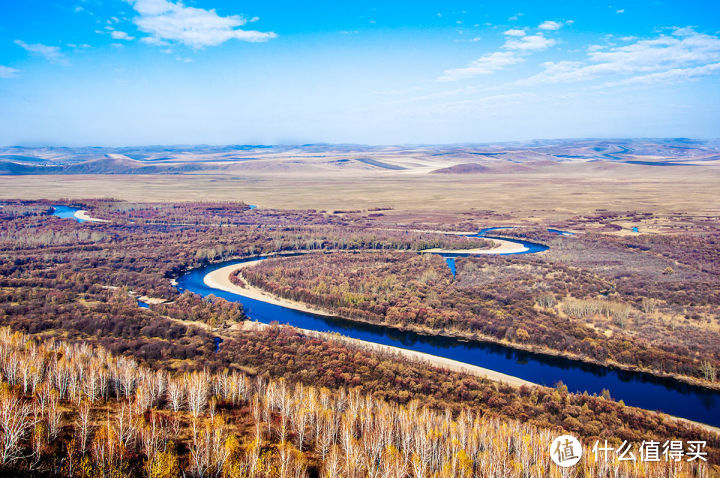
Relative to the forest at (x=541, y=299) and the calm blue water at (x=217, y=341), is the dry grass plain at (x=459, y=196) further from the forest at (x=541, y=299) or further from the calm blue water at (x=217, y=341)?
the calm blue water at (x=217, y=341)

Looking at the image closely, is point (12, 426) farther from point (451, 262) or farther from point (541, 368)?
point (451, 262)

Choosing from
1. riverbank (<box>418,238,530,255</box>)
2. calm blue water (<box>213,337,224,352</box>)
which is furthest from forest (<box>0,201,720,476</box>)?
riverbank (<box>418,238,530,255</box>)

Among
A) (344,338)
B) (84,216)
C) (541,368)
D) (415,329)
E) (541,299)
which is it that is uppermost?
(84,216)

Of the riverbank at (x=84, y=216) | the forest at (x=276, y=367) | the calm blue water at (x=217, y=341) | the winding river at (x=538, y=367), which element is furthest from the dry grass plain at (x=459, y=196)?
the calm blue water at (x=217, y=341)

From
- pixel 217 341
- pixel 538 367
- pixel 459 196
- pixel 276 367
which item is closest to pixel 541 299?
pixel 538 367

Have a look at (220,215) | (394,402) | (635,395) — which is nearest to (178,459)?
(394,402)

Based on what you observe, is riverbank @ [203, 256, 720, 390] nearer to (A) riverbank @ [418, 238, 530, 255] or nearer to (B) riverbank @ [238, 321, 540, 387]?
(B) riverbank @ [238, 321, 540, 387]

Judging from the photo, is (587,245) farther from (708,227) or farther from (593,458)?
(593,458)
